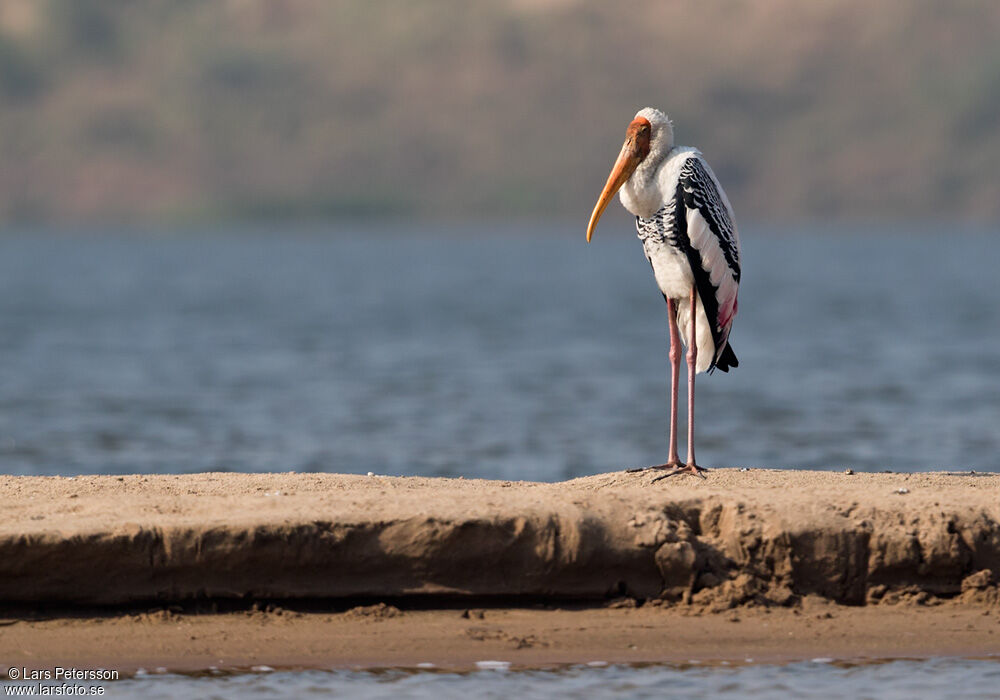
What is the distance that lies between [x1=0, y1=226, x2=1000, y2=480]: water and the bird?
26.4ft

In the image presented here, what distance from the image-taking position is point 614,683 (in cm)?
794

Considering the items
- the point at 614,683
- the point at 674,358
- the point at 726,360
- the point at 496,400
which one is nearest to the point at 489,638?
the point at 614,683

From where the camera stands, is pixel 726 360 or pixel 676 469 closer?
pixel 676 469

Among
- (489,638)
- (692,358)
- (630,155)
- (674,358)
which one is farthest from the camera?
(674,358)

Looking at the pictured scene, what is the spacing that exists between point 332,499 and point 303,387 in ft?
73.4

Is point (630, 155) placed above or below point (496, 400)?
below

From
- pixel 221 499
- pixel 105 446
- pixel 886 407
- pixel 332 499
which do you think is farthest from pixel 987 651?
pixel 886 407

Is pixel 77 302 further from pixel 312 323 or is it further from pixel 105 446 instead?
pixel 105 446

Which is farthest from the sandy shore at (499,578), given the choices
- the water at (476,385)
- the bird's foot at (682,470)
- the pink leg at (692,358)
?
the water at (476,385)

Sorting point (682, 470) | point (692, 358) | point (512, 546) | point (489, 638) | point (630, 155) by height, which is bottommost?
point (489, 638)

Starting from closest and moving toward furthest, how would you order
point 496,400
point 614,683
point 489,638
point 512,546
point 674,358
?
1. point 614,683
2. point 489,638
3. point 512,546
4. point 674,358
5. point 496,400

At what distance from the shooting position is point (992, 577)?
29.0ft

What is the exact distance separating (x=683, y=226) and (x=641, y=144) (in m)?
0.57

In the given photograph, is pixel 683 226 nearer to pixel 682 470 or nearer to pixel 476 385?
pixel 682 470
